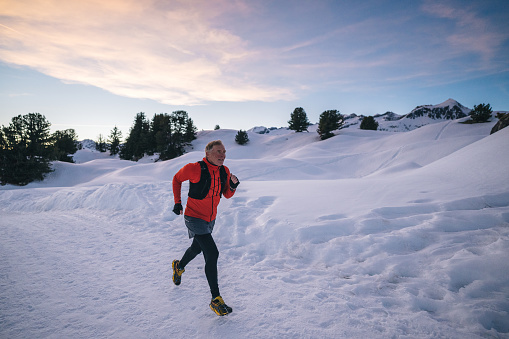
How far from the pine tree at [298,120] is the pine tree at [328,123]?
460 inches

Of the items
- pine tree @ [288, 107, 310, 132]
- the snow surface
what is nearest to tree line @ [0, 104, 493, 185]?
pine tree @ [288, 107, 310, 132]

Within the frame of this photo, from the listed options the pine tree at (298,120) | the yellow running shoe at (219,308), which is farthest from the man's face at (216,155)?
the pine tree at (298,120)

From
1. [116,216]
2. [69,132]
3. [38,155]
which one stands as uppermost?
[69,132]

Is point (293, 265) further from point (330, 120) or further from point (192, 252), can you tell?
point (330, 120)

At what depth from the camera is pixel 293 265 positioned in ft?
13.6

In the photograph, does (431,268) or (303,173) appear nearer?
(431,268)

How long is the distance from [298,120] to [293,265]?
178ft

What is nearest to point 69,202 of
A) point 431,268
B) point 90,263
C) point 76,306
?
point 90,263

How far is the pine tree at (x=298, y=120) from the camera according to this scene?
54.8 meters

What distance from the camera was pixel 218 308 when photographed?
2.75 m

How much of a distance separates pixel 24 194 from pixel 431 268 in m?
16.4

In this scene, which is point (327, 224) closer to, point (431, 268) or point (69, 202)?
point (431, 268)


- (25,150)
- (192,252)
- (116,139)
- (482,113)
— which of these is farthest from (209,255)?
(116,139)

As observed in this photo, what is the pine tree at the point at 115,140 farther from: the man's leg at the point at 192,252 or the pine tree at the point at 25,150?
the man's leg at the point at 192,252
